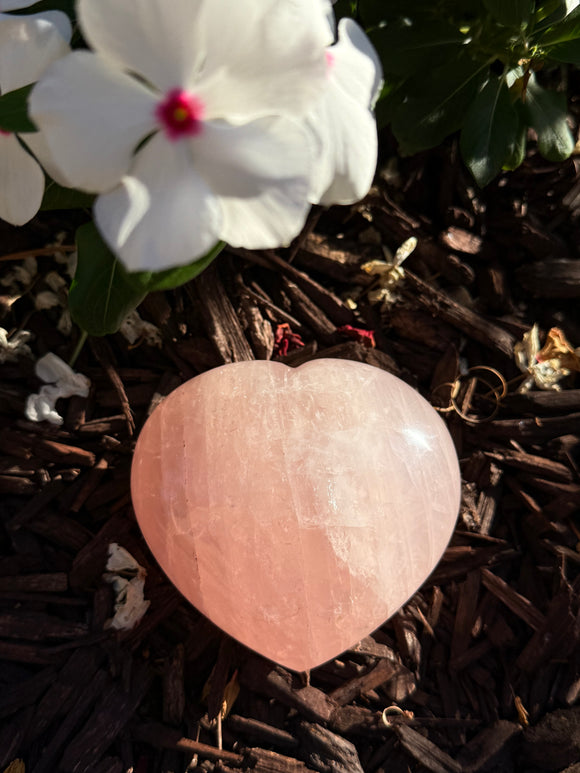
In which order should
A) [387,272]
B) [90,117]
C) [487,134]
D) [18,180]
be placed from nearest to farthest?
[90,117], [18,180], [487,134], [387,272]

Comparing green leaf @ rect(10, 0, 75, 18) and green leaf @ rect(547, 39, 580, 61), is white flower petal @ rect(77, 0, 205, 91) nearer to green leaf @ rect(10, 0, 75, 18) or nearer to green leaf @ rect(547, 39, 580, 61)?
green leaf @ rect(10, 0, 75, 18)

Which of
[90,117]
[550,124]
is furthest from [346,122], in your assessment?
[550,124]

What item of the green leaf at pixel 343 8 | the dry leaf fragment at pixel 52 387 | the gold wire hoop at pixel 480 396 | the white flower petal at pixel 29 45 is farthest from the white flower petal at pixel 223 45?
the gold wire hoop at pixel 480 396

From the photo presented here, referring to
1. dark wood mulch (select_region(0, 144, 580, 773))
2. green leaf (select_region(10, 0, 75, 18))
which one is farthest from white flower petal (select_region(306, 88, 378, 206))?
dark wood mulch (select_region(0, 144, 580, 773))

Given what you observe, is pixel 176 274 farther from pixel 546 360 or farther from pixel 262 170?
pixel 546 360

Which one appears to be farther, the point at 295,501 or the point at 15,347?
the point at 15,347
